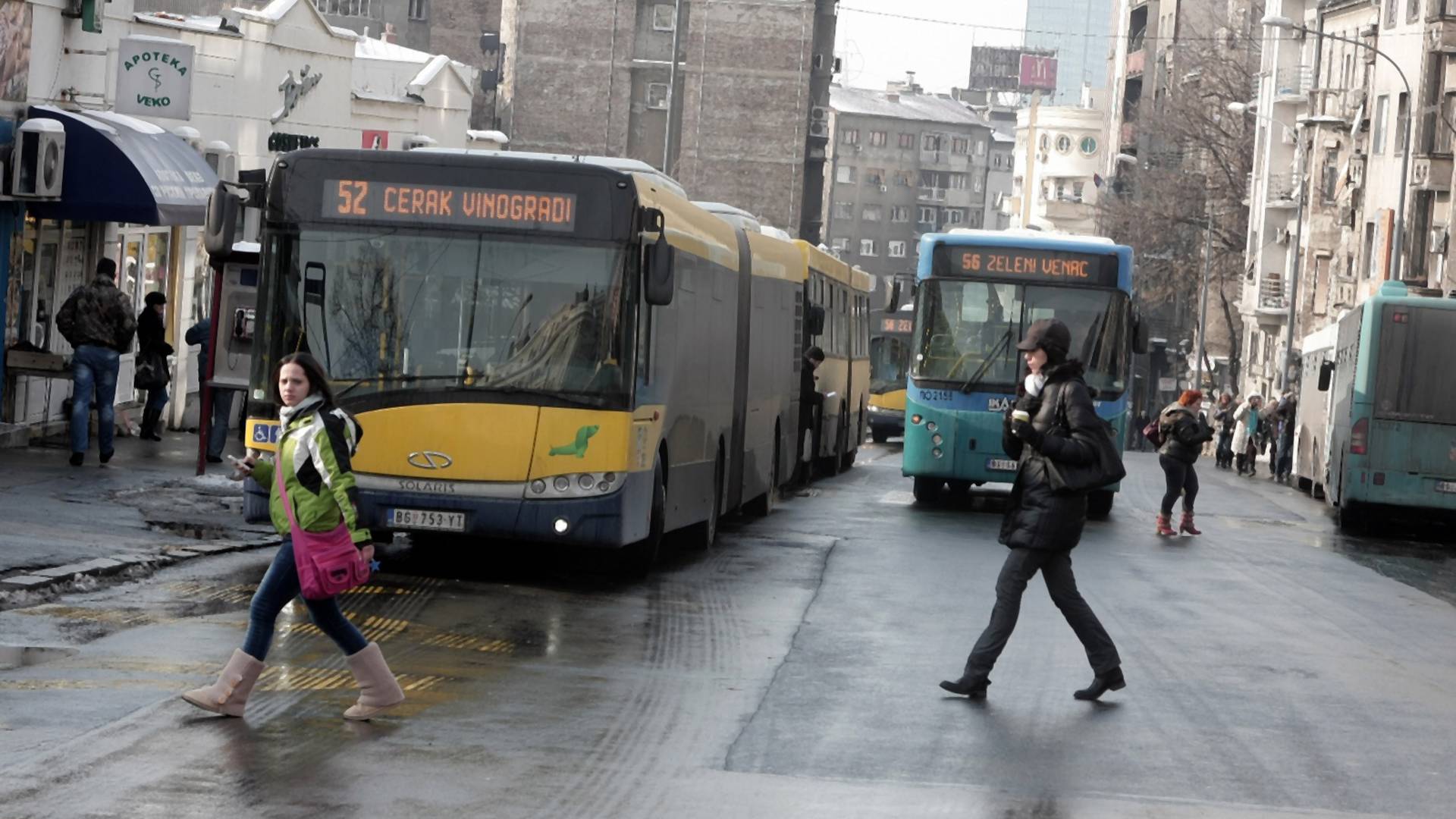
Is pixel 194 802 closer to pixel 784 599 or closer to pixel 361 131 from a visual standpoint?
pixel 784 599

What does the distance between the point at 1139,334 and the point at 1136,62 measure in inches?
4023

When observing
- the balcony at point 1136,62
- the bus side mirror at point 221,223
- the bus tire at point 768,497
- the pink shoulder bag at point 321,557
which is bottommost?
the bus tire at point 768,497

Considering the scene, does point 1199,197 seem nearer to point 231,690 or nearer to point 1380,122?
point 1380,122

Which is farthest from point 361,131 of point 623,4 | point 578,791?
point 623,4

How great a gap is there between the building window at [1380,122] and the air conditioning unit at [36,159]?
51.3 m

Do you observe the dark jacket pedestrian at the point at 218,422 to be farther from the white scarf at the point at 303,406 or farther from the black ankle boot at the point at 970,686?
the white scarf at the point at 303,406

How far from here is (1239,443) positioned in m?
56.2

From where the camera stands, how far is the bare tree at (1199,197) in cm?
8931

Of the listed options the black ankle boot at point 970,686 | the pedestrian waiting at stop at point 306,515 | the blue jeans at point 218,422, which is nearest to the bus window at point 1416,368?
the blue jeans at point 218,422

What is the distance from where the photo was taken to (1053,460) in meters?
11.2

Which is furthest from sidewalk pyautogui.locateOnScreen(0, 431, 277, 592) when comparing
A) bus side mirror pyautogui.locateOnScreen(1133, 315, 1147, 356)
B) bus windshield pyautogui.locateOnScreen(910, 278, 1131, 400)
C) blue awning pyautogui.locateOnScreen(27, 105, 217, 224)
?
bus side mirror pyautogui.locateOnScreen(1133, 315, 1147, 356)

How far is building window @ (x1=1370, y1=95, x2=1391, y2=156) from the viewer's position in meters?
67.4

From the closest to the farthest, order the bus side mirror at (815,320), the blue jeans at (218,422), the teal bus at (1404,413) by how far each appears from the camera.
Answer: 1. the blue jeans at (218,422)
2. the teal bus at (1404,413)
3. the bus side mirror at (815,320)

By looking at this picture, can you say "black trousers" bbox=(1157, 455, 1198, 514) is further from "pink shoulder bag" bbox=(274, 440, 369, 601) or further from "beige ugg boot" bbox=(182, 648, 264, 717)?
"beige ugg boot" bbox=(182, 648, 264, 717)
